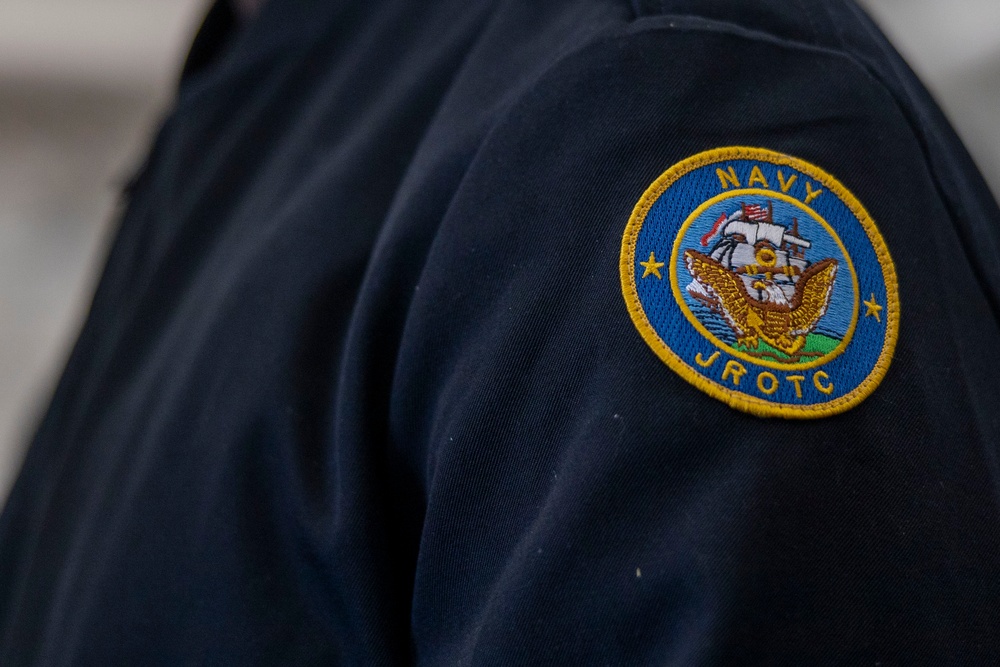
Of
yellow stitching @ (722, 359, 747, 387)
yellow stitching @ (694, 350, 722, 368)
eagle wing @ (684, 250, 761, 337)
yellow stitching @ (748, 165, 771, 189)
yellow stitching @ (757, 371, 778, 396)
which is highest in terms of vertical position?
yellow stitching @ (748, 165, 771, 189)

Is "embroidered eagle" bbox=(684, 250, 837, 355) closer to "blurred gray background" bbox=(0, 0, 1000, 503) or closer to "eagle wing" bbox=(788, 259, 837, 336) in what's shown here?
"eagle wing" bbox=(788, 259, 837, 336)

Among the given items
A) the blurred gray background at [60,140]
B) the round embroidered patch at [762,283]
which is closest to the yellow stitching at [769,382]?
the round embroidered patch at [762,283]

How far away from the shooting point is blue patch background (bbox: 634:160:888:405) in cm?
28

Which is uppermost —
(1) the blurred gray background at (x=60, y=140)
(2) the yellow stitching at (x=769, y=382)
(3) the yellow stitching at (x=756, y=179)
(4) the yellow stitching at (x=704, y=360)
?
(1) the blurred gray background at (x=60, y=140)

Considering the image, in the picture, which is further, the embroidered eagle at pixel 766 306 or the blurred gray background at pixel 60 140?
the blurred gray background at pixel 60 140

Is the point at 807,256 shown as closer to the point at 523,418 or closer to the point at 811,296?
the point at 811,296

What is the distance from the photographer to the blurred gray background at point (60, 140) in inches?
41.9

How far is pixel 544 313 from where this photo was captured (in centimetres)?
30

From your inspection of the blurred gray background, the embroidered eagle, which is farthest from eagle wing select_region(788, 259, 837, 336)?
the blurred gray background

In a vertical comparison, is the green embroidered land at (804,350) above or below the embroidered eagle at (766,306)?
below

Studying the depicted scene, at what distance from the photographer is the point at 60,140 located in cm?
115

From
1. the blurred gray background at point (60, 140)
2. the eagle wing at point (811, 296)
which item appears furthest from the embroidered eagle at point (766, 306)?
the blurred gray background at point (60, 140)

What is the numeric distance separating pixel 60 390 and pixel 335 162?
0.79 ft

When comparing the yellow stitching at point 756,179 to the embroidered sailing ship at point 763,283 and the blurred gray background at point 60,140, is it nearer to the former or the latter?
the embroidered sailing ship at point 763,283
